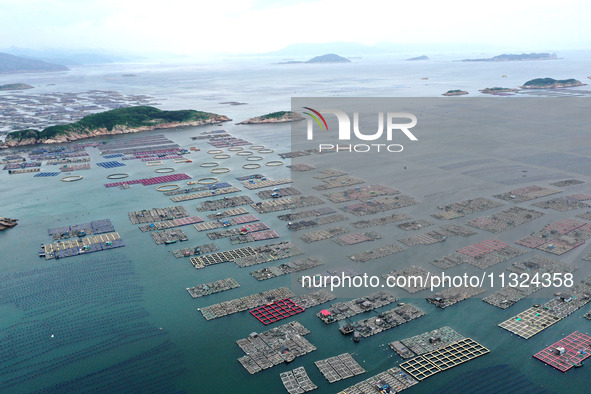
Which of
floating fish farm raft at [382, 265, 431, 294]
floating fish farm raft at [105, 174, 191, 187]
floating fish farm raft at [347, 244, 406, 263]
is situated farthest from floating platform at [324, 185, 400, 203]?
floating fish farm raft at [105, 174, 191, 187]

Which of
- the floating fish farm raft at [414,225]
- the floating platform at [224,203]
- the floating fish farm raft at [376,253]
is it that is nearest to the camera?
the floating fish farm raft at [376,253]

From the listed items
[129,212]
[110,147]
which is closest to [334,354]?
[129,212]

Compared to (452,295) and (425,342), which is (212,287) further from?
(452,295)

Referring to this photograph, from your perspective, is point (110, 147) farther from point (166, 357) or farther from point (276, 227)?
point (166, 357)

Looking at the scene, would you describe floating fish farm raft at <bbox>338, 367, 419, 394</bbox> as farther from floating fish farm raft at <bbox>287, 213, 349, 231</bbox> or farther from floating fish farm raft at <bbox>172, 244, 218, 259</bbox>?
floating fish farm raft at <bbox>287, 213, 349, 231</bbox>

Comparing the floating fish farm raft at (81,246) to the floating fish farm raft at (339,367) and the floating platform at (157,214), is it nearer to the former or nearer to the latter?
the floating platform at (157,214)

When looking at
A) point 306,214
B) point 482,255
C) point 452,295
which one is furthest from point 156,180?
point 452,295

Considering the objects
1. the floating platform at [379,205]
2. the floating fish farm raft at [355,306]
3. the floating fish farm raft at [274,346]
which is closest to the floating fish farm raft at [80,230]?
the floating fish farm raft at [274,346]
